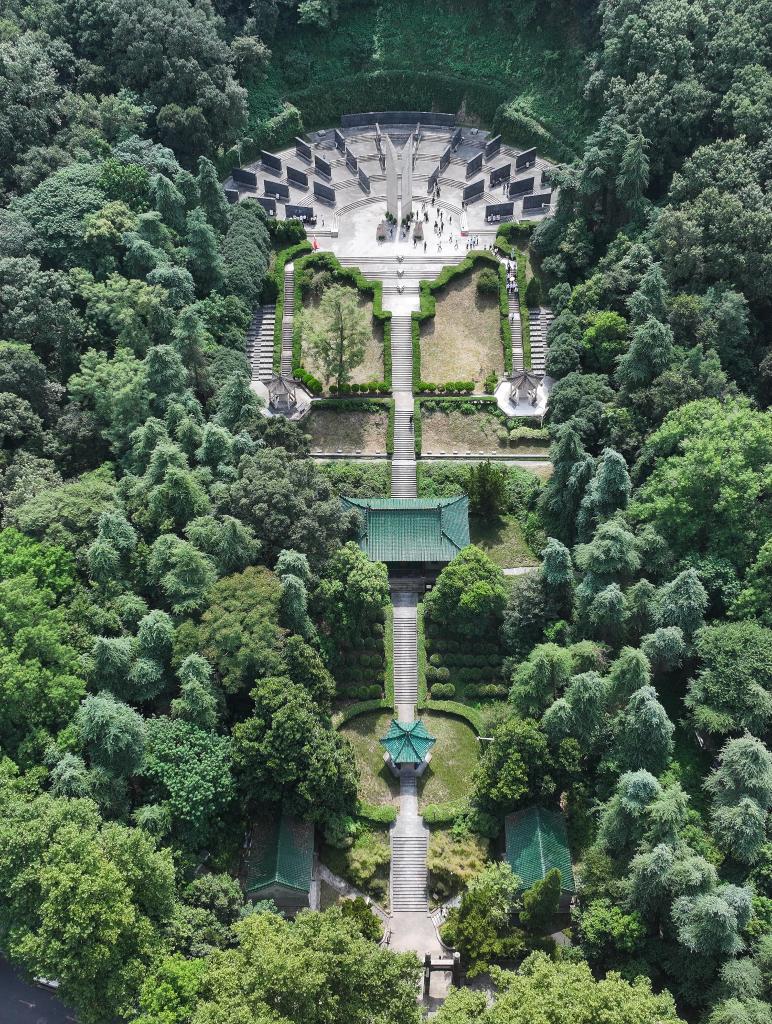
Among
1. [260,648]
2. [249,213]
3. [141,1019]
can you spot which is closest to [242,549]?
[260,648]

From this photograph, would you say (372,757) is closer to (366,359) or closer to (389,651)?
(389,651)

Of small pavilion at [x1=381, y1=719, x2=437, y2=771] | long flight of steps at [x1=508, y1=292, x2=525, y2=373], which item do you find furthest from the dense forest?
small pavilion at [x1=381, y1=719, x2=437, y2=771]

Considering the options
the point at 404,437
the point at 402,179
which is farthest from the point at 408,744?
the point at 402,179

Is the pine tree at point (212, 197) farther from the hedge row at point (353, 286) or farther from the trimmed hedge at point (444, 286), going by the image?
the trimmed hedge at point (444, 286)

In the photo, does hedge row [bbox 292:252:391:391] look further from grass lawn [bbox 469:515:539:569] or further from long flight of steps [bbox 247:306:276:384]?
grass lawn [bbox 469:515:539:569]

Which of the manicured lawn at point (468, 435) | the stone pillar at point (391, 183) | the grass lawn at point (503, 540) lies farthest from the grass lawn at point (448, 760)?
the stone pillar at point (391, 183)

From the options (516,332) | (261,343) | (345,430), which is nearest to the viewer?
(345,430)

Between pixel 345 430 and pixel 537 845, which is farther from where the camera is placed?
pixel 345 430
